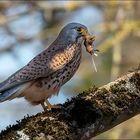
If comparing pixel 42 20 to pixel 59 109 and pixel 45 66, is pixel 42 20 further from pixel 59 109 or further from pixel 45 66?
pixel 59 109

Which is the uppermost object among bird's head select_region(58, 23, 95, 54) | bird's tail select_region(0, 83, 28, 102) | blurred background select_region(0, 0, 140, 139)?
blurred background select_region(0, 0, 140, 139)

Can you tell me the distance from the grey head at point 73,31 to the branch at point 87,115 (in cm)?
116

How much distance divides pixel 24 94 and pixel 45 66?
38cm

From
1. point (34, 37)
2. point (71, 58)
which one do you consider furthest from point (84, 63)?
point (71, 58)

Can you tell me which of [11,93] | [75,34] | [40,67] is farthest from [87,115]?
[75,34]

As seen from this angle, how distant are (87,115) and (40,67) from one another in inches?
45.2

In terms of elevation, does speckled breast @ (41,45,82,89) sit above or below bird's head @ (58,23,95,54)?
below

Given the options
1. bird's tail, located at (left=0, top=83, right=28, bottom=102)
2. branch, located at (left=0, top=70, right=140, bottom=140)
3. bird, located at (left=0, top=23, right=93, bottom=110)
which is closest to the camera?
branch, located at (left=0, top=70, right=140, bottom=140)

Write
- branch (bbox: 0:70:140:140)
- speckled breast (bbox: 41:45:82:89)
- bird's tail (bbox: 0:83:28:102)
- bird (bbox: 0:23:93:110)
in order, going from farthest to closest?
speckled breast (bbox: 41:45:82:89)
bird (bbox: 0:23:93:110)
bird's tail (bbox: 0:83:28:102)
branch (bbox: 0:70:140:140)

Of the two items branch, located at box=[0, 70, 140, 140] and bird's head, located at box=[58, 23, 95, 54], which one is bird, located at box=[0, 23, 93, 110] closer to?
bird's head, located at box=[58, 23, 95, 54]

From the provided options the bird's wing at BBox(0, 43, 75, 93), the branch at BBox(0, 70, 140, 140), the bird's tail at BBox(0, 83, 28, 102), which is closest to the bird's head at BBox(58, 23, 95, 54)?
the bird's wing at BBox(0, 43, 75, 93)

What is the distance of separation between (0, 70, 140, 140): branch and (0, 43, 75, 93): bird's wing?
0.77m

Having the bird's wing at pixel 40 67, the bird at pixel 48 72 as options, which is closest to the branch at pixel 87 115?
the bird at pixel 48 72

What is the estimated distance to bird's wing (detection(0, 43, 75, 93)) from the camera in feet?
15.4
